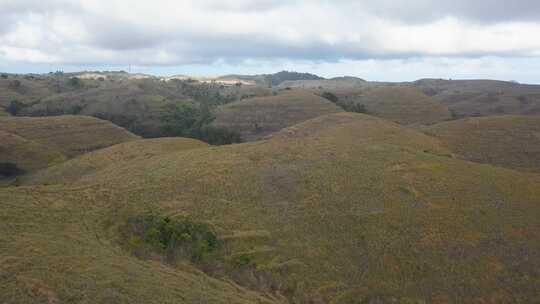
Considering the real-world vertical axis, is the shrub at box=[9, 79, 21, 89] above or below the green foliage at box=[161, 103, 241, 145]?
above

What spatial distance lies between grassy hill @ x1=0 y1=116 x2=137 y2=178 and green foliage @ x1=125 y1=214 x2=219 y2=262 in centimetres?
4107

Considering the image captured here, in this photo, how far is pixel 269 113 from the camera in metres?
108

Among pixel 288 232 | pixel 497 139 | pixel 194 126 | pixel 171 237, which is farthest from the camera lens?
pixel 194 126

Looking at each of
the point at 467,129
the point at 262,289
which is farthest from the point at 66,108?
the point at 262,289

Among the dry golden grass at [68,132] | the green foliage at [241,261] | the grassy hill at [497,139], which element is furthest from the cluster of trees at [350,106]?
the green foliage at [241,261]

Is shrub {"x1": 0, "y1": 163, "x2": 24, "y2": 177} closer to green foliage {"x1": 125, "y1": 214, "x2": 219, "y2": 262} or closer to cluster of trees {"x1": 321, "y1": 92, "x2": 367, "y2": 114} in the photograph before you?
green foliage {"x1": 125, "y1": 214, "x2": 219, "y2": 262}

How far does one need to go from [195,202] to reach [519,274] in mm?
20118

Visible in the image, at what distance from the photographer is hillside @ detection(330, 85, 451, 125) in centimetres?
11449

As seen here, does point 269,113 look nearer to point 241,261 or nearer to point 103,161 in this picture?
point 103,161

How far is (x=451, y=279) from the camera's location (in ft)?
90.3

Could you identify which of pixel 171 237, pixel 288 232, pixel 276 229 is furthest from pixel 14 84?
pixel 288 232

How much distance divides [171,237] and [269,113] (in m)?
80.3

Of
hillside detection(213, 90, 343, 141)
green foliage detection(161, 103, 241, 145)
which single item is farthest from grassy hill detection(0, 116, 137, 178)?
hillside detection(213, 90, 343, 141)

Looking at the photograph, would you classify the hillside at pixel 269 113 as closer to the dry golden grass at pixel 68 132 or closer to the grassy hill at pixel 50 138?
the dry golden grass at pixel 68 132
